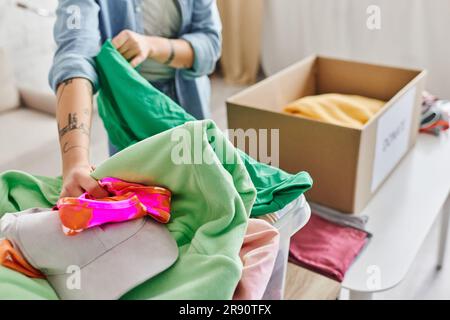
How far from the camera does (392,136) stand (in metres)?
1.06

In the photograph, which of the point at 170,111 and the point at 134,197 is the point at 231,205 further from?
the point at 170,111

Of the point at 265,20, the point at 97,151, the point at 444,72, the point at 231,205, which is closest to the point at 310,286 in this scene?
the point at 231,205

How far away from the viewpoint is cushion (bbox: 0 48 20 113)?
229 cm

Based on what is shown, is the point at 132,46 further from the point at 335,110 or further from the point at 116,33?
the point at 335,110

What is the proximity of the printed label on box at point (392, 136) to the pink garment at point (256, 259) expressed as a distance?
1.87 ft

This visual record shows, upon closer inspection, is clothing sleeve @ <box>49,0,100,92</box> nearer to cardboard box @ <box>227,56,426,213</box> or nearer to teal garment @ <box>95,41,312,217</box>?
teal garment @ <box>95,41,312,217</box>

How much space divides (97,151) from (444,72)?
5.81ft

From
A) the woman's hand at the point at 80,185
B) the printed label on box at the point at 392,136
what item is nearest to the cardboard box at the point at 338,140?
the printed label on box at the point at 392,136

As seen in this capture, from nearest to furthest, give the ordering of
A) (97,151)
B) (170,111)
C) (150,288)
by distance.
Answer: (150,288) → (170,111) → (97,151)

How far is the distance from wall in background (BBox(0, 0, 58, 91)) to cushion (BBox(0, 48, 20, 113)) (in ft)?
0.27

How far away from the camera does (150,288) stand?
0.42 meters

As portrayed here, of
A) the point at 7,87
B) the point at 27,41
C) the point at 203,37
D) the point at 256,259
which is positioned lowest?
the point at 7,87

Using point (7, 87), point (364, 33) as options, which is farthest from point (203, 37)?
point (364, 33)

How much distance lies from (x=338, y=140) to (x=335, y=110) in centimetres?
23
